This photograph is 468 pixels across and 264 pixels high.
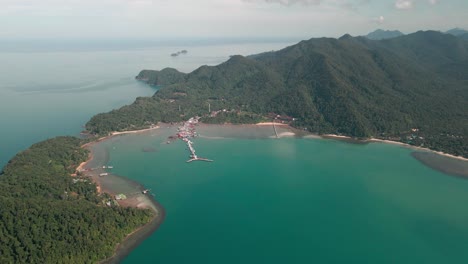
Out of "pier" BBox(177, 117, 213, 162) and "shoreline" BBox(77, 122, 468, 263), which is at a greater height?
"pier" BBox(177, 117, 213, 162)

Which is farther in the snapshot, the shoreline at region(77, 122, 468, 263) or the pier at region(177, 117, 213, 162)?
the pier at region(177, 117, 213, 162)

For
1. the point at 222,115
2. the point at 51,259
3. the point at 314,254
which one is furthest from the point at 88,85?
the point at 314,254

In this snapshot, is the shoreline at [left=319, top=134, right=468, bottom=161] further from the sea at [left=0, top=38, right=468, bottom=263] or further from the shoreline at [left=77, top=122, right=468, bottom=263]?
the sea at [left=0, top=38, right=468, bottom=263]

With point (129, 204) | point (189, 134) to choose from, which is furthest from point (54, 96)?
point (129, 204)

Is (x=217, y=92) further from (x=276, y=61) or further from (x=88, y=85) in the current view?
(x=88, y=85)

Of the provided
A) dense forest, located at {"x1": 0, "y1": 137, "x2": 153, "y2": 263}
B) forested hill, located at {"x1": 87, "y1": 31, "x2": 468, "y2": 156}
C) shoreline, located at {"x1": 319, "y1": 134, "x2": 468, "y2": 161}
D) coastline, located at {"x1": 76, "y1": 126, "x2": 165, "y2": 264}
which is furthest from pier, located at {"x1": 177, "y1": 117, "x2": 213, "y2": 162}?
shoreline, located at {"x1": 319, "y1": 134, "x2": 468, "y2": 161}

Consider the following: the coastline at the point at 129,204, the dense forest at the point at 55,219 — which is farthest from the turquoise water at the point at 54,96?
the dense forest at the point at 55,219
